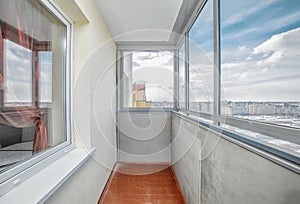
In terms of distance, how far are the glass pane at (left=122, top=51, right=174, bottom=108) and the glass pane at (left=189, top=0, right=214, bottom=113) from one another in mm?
1225

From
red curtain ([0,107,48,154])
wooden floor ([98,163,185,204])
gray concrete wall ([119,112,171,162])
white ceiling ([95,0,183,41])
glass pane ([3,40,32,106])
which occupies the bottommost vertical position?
wooden floor ([98,163,185,204])

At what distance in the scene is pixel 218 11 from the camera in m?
1.51

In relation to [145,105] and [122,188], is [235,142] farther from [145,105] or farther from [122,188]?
[145,105]

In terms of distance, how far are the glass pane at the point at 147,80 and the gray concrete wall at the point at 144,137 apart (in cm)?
24

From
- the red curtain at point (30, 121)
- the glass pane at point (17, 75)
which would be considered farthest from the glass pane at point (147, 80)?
the glass pane at point (17, 75)

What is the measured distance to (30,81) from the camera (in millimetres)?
1203

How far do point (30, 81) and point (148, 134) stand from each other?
106 inches

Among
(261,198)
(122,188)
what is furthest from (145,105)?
(261,198)

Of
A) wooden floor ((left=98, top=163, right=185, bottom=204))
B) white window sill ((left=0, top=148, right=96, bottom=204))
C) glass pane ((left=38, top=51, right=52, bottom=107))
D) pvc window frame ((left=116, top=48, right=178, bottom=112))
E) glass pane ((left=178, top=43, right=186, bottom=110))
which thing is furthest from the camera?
pvc window frame ((left=116, top=48, right=178, bottom=112))

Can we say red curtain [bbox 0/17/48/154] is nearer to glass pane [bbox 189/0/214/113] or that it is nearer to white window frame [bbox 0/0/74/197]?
white window frame [bbox 0/0/74/197]

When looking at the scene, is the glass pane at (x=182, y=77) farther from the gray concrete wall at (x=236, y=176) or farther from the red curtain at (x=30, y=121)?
the red curtain at (x=30, y=121)

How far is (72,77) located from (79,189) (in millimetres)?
1037

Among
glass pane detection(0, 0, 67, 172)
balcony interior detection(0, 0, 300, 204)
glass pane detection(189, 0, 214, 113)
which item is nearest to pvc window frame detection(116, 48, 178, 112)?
balcony interior detection(0, 0, 300, 204)

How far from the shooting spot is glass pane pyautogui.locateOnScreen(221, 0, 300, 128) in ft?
2.52
